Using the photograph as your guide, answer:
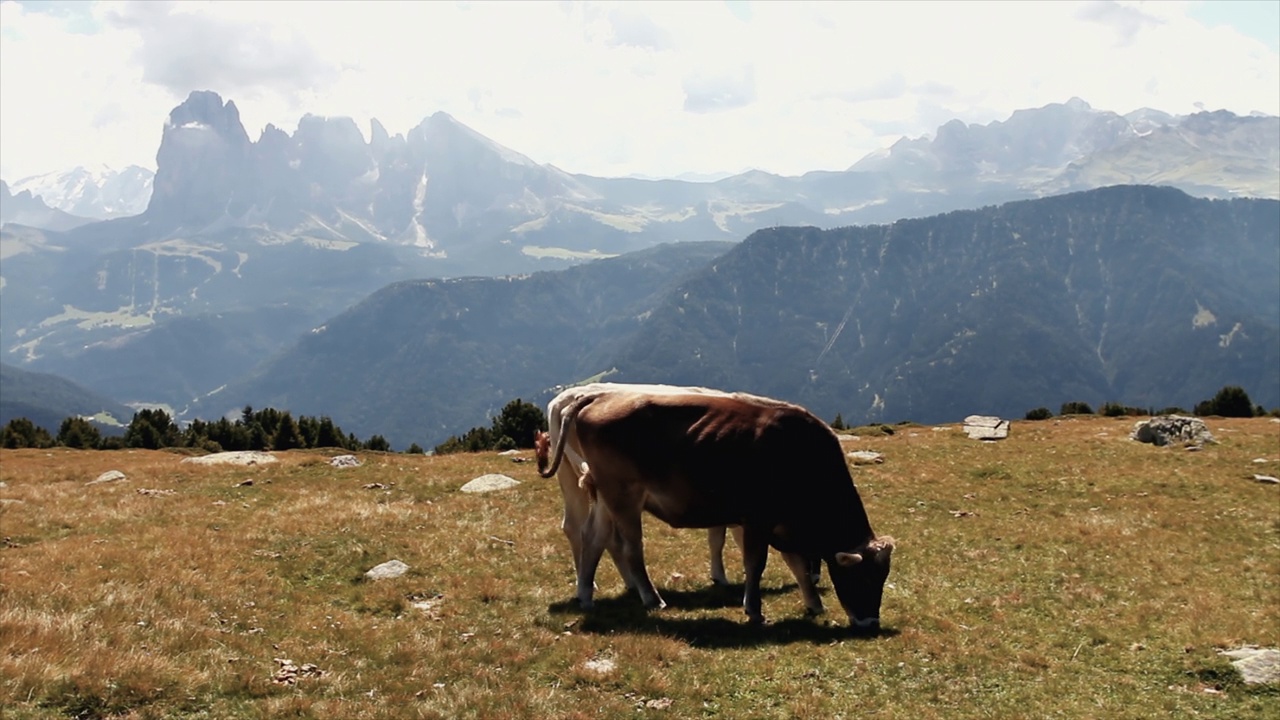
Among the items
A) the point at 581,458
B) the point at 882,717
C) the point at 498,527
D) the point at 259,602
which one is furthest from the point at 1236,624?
the point at 259,602

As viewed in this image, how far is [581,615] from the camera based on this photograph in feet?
51.4

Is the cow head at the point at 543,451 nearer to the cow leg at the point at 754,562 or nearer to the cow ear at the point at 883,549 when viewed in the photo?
the cow leg at the point at 754,562

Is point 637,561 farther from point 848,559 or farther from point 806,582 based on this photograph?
point 848,559

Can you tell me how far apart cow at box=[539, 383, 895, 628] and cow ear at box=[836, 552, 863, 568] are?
20mm

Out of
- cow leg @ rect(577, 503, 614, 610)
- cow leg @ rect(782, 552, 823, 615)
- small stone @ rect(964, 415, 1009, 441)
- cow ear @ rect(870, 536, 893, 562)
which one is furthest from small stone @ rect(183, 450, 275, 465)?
small stone @ rect(964, 415, 1009, 441)

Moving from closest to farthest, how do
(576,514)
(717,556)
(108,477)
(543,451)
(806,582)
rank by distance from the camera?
1. (806,582)
2. (543,451)
3. (576,514)
4. (717,556)
5. (108,477)

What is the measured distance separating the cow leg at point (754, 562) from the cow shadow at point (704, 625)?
0.86 feet

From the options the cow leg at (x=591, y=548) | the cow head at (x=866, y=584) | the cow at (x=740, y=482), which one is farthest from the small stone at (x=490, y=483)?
the cow head at (x=866, y=584)

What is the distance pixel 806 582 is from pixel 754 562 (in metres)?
1.66

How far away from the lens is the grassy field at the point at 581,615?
37.0 ft

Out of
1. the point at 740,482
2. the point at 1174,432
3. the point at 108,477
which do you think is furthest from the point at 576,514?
Result: the point at 1174,432

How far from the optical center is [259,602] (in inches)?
618

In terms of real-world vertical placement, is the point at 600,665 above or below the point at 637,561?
below

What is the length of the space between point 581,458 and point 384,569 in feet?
21.1
